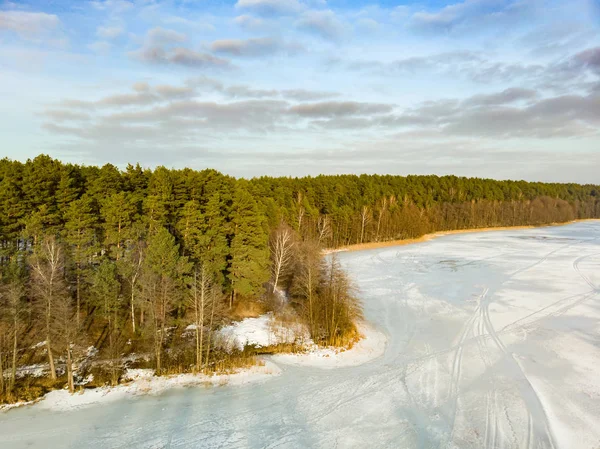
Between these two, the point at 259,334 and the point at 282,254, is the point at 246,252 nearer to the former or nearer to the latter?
the point at 282,254

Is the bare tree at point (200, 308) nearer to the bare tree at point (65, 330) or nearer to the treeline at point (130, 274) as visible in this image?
the treeline at point (130, 274)

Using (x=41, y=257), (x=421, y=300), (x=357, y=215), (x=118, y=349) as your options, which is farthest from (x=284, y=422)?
(x=357, y=215)

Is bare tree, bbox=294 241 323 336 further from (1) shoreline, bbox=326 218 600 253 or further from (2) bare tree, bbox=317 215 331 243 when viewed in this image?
(1) shoreline, bbox=326 218 600 253

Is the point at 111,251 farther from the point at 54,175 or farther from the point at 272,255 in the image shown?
the point at 272,255

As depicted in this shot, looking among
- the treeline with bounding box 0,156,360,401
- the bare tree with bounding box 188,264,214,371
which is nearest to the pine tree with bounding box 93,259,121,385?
the treeline with bounding box 0,156,360,401

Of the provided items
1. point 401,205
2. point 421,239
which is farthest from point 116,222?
point 401,205

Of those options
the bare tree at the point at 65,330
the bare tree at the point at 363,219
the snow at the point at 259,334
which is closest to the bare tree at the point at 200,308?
the snow at the point at 259,334
